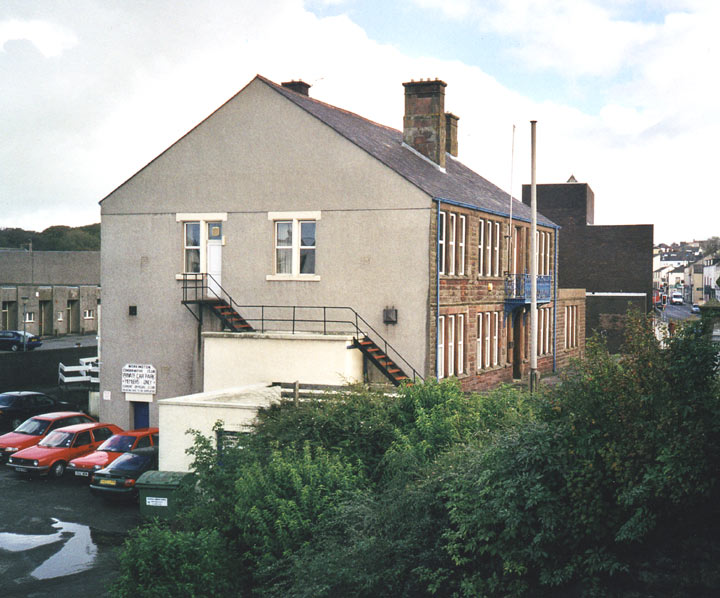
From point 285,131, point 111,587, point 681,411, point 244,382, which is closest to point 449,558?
point 681,411

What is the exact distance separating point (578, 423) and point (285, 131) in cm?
1926

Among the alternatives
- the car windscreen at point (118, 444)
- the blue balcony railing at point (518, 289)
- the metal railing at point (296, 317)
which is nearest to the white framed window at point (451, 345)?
the metal railing at point (296, 317)

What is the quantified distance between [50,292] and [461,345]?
178 ft

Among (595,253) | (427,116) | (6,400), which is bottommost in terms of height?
(6,400)

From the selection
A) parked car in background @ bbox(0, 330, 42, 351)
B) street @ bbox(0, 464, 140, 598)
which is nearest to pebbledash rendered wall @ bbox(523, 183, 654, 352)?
parked car in background @ bbox(0, 330, 42, 351)

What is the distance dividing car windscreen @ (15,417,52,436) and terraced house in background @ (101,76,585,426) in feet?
10.2

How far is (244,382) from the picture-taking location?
26141mm

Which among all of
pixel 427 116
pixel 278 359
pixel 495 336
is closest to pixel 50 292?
pixel 427 116

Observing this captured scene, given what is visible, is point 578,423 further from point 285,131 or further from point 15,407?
point 15,407

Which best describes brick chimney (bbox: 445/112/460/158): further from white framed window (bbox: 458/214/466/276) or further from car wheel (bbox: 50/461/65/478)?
car wheel (bbox: 50/461/65/478)

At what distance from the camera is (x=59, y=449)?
25047 millimetres

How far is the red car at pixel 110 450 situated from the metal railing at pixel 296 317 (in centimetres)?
Result: 551

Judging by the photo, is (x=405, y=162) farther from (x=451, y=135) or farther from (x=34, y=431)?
(x=34, y=431)

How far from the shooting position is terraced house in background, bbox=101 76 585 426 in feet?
85.6
